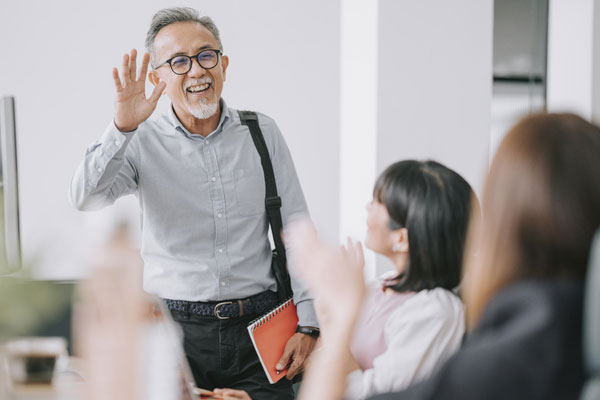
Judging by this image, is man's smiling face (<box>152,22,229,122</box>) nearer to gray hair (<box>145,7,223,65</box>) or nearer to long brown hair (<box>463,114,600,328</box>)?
gray hair (<box>145,7,223,65</box>)

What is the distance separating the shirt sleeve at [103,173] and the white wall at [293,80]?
0.52m

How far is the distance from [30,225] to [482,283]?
9.33 feet

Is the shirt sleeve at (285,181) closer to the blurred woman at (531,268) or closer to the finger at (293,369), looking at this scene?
the finger at (293,369)

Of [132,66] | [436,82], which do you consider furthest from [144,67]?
[436,82]

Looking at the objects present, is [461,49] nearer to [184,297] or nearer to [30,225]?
[184,297]

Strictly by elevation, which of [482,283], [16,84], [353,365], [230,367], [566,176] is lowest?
[230,367]

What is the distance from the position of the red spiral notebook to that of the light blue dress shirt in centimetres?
5

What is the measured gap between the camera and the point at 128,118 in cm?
166

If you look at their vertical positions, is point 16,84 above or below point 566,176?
above

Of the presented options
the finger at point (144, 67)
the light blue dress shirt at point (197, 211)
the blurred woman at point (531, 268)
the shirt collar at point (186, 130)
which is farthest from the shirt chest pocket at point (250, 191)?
the blurred woman at point (531, 268)

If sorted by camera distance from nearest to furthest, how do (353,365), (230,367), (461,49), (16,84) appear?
(353,365) → (230,367) → (461,49) → (16,84)

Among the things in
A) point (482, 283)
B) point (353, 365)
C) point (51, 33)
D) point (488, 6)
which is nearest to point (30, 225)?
point (51, 33)

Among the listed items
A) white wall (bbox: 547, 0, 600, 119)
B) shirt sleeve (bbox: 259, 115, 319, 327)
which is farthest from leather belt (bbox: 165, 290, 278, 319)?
white wall (bbox: 547, 0, 600, 119)

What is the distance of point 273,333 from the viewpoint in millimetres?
1726
